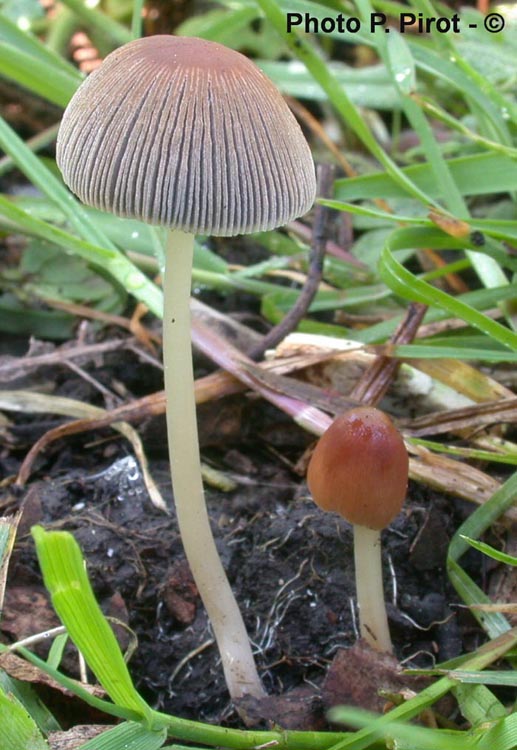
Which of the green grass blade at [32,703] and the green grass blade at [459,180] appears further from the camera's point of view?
the green grass blade at [459,180]

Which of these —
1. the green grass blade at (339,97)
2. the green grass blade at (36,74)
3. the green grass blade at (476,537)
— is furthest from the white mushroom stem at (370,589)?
the green grass blade at (36,74)

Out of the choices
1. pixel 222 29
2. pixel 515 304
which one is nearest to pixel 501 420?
pixel 515 304

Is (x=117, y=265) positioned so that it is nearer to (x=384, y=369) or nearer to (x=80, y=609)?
(x=384, y=369)

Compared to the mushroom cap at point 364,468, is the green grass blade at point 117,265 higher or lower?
higher

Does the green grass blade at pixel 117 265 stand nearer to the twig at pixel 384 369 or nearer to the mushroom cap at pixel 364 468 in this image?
the twig at pixel 384 369

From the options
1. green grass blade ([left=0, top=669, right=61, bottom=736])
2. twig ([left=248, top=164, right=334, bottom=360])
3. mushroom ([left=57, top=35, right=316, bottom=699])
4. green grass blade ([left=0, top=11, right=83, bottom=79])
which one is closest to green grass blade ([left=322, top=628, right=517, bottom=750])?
green grass blade ([left=0, top=669, right=61, bottom=736])

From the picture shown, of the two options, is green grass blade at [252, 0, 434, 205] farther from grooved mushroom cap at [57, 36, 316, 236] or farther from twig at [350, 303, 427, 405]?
grooved mushroom cap at [57, 36, 316, 236]

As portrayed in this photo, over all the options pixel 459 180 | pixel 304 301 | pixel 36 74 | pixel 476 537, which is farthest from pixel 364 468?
pixel 36 74
